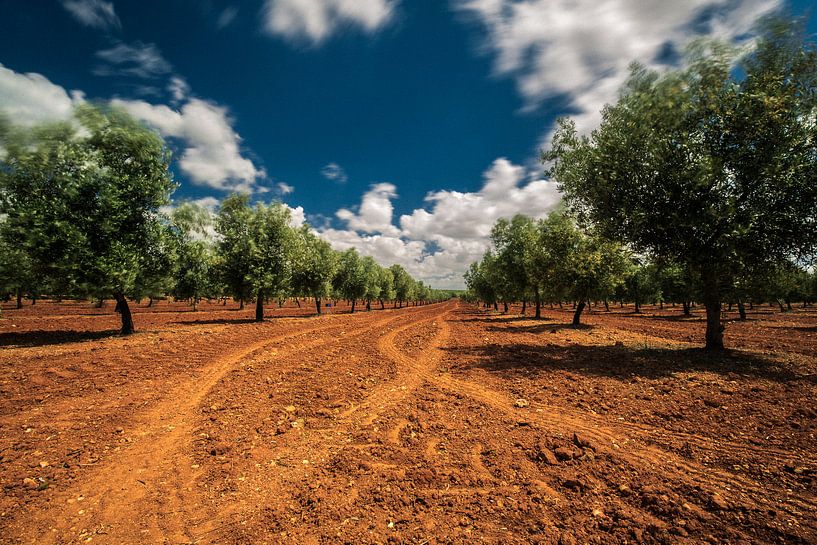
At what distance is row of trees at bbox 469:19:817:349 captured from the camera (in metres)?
12.3

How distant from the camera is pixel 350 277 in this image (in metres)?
60.4

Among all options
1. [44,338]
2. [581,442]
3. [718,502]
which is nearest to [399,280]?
[44,338]

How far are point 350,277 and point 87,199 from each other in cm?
4313

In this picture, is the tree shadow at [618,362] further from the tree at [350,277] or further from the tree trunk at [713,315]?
the tree at [350,277]

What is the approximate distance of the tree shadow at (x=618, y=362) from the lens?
11.1 m

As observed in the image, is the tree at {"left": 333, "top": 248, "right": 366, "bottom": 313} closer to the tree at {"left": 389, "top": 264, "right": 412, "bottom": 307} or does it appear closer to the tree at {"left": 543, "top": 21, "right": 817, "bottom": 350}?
the tree at {"left": 389, "top": 264, "right": 412, "bottom": 307}

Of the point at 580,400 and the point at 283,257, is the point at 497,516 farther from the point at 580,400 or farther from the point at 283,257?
the point at 283,257

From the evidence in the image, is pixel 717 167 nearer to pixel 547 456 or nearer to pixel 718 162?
pixel 718 162

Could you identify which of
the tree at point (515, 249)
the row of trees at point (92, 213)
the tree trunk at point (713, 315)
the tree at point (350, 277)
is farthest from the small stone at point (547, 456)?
the tree at point (350, 277)

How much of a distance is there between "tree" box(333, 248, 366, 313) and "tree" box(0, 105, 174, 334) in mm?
39480

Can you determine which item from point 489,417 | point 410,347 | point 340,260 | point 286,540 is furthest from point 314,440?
point 340,260

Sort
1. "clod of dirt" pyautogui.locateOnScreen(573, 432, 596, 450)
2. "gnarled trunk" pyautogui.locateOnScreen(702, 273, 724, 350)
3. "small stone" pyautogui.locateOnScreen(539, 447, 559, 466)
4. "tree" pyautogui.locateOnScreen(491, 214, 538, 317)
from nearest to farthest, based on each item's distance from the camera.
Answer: "small stone" pyautogui.locateOnScreen(539, 447, 559, 466), "clod of dirt" pyautogui.locateOnScreen(573, 432, 596, 450), "gnarled trunk" pyautogui.locateOnScreen(702, 273, 724, 350), "tree" pyautogui.locateOnScreen(491, 214, 538, 317)

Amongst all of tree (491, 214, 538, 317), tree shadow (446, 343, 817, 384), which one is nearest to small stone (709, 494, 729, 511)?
tree shadow (446, 343, 817, 384)

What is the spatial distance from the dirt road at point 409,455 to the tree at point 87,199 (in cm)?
872
